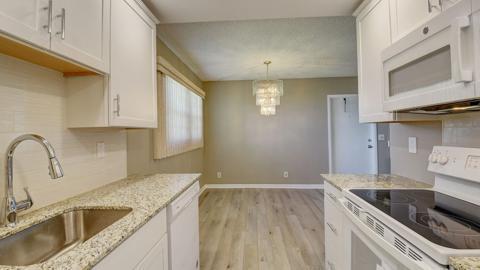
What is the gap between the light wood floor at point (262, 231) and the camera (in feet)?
7.72

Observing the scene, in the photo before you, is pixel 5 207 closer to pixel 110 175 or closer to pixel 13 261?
pixel 13 261

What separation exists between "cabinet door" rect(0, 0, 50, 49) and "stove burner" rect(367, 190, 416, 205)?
176 cm

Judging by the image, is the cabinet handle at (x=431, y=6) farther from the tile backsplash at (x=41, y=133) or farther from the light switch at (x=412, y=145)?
the tile backsplash at (x=41, y=133)

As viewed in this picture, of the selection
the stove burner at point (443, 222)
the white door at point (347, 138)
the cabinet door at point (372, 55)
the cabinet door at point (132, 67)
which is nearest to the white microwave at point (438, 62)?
the cabinet door at point (372, 55)

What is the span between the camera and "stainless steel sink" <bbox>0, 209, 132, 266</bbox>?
96 centimetres

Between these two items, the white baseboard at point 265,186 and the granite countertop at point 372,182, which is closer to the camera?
the granite countertop at point 372,182

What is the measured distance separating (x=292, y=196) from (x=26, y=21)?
4452 mm

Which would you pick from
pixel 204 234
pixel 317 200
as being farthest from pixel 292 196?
pixel 204 234

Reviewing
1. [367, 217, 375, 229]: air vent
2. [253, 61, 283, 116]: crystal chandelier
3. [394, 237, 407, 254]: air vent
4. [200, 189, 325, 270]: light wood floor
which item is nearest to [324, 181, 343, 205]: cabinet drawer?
[367, 217, 375, 229]: air vent

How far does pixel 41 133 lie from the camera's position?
4.15 ft

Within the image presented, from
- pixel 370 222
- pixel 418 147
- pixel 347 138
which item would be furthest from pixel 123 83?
pixel 347 138

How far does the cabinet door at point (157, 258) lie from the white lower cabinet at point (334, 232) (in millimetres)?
1095

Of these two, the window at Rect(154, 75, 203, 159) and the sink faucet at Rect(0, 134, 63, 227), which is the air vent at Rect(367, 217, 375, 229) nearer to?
the sink faucet at Rect(0, 134, 63, 227)

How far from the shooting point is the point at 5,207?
1.00 meters
